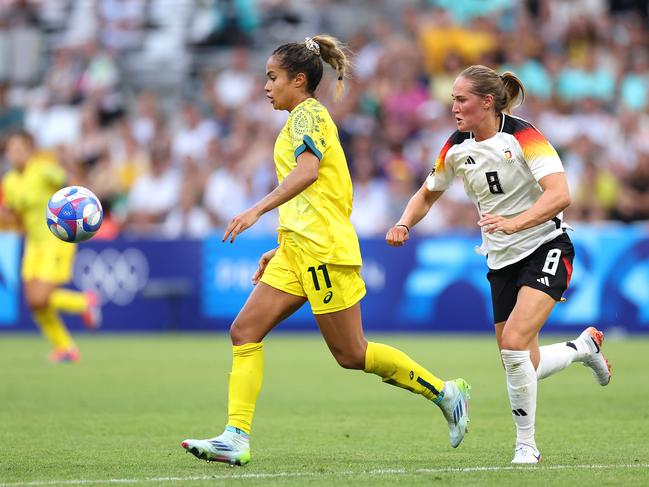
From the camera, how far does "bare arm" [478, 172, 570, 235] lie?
685cm

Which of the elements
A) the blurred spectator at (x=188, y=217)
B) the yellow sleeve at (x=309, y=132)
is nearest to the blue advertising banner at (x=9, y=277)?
the blurred spectator at (x=188, y=217)

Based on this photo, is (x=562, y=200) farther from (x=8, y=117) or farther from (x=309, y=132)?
(x=8, y=117)

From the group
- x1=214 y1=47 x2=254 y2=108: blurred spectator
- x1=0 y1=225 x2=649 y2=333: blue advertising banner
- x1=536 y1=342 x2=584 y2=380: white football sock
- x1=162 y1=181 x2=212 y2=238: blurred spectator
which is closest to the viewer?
x1=536 y1=342 x2=584 y2=380: white football sock

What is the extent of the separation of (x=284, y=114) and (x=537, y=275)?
47.5ft

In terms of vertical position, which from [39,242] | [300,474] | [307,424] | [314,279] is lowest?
[307,424]

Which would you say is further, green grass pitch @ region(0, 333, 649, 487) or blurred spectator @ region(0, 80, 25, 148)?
blurred spectator @ region(0, 80, 25, 148)

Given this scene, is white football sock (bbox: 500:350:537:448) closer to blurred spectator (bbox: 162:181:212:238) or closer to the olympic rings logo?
the olympic rings logo

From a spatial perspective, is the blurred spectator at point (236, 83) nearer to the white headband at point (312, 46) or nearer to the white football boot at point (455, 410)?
the white headband at point (312, 46)

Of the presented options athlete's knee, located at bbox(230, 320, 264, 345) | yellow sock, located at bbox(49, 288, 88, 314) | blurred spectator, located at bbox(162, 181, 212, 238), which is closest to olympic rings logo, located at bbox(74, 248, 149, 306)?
blurred spectator, located at bbox(162, 181, 212, 238)

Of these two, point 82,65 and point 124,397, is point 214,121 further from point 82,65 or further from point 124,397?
point 124,397

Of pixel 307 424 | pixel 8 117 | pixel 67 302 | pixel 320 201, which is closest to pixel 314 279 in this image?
pixel 320 201

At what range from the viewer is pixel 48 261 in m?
15.0

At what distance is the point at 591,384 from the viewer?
481 inches

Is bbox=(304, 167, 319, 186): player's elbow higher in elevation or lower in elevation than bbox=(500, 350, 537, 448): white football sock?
higher
